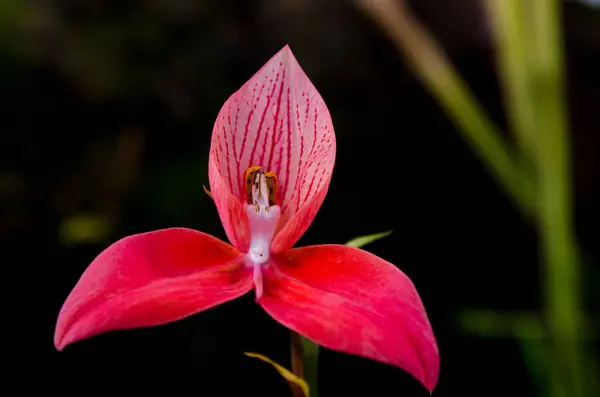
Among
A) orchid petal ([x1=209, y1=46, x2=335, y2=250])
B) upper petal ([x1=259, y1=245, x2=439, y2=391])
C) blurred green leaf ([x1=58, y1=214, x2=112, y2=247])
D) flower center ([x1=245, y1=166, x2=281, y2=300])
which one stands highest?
orchid petal ([x1=209, y1=46, x2=335, y2=250])

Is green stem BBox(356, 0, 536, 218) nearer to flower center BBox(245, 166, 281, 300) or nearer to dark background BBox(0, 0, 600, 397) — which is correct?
dark background BBox(0, 0, 600, 397)

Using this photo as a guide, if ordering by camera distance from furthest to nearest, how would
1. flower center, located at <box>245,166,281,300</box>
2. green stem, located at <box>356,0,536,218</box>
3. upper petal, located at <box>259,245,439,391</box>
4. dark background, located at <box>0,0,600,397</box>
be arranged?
1. green stem, located at <box>356,0,536,218</box>
2. dark background, located at <box>0,0,600,397</box>
3. flower center, located at <box>245,166,281,300</box>
4. upper petal, located at <box>259,245,439,391</box>

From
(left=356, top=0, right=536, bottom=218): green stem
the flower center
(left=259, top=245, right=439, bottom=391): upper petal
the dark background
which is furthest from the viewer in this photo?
(left=356, top=0, right=536, bottom=218): green stem

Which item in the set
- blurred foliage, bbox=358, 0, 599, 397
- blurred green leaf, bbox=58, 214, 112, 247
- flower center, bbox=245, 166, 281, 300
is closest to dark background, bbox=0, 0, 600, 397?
blurred green leaf, bbox=58, 214, 112, 247

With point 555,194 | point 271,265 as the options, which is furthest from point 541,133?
point 271,265

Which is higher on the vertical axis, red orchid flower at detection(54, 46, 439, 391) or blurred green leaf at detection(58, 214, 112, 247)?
red orchid flower at detection(54, 46, 439, 391)

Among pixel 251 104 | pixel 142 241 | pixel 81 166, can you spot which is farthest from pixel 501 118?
pixel 142 241

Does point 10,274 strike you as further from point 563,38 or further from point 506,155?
point 563,38

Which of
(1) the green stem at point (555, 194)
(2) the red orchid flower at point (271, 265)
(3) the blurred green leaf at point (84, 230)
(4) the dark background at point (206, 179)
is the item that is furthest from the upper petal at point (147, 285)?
(1) the green stem at point (555, 194)

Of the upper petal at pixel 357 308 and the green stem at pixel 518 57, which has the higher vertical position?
the green stem at pixel 518 57

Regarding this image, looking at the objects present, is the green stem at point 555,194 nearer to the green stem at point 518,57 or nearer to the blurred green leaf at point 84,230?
the green stem at point 518,57
